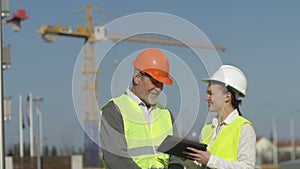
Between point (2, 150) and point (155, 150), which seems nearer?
point (155, 150)

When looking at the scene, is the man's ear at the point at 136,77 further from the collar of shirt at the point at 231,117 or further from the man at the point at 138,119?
the collar of shirt at the point at 231,117

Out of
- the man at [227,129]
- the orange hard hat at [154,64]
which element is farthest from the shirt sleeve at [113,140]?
the man at [227,129]

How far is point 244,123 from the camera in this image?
5.87 m

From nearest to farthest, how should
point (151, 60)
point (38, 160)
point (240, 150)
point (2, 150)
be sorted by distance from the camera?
point (151, 60) → point (240, 150) → point (2, 150) → point (38, 160)

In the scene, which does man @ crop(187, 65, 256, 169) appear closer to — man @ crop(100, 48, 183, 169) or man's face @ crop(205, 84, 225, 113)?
man's face @ crop(205, 84, 225, 113)

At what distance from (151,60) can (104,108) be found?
533mm

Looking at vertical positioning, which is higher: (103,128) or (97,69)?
(97,69)

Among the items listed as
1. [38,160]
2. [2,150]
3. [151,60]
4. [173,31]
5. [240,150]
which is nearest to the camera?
[173,31]

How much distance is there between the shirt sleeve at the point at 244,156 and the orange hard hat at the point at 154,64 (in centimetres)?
86

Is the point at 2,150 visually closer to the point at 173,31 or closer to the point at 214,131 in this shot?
the point at 214,131

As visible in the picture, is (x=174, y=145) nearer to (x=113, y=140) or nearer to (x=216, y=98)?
(x=113, y=140)

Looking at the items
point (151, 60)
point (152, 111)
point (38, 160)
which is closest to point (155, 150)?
point (152, 111)

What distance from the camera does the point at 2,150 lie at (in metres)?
16.4

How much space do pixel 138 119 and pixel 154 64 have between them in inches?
18.7
